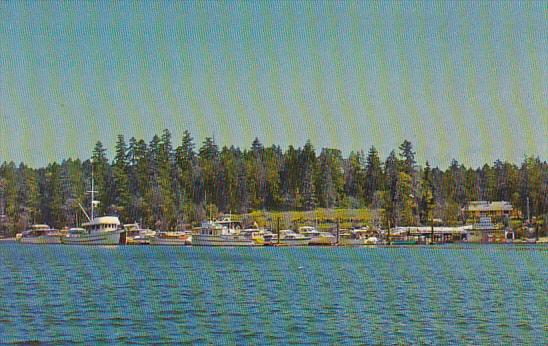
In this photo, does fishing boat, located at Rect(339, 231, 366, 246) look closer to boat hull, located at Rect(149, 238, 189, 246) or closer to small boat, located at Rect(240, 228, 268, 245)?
small boat, located at Rect(240, 228, 268, 245)

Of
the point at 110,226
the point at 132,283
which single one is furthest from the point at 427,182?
the point at 132,283

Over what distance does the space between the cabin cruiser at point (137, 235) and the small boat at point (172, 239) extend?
151 centimetres

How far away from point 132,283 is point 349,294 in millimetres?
15691

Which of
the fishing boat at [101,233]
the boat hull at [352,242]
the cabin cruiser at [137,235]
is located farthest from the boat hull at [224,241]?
the cabin cruiser at [137,235]

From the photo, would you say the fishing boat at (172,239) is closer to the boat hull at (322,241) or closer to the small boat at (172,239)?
the small boat at (172,239)

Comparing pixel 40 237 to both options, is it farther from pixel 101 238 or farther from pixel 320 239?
pixel 320 239

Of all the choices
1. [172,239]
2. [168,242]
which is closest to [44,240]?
[168,242]

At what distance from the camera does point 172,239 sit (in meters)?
159

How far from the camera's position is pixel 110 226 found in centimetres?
14588

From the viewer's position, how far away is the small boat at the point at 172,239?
158m

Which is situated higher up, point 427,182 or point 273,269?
point 427,182

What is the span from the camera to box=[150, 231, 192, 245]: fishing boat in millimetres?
157625

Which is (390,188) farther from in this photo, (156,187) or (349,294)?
(349,294)

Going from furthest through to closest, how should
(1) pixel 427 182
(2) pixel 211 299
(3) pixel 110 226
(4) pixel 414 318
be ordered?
(1) pixel 427 182 < (3) pixel 110 226 < (2) pixel 211 299 < (4) pixel 414 318
